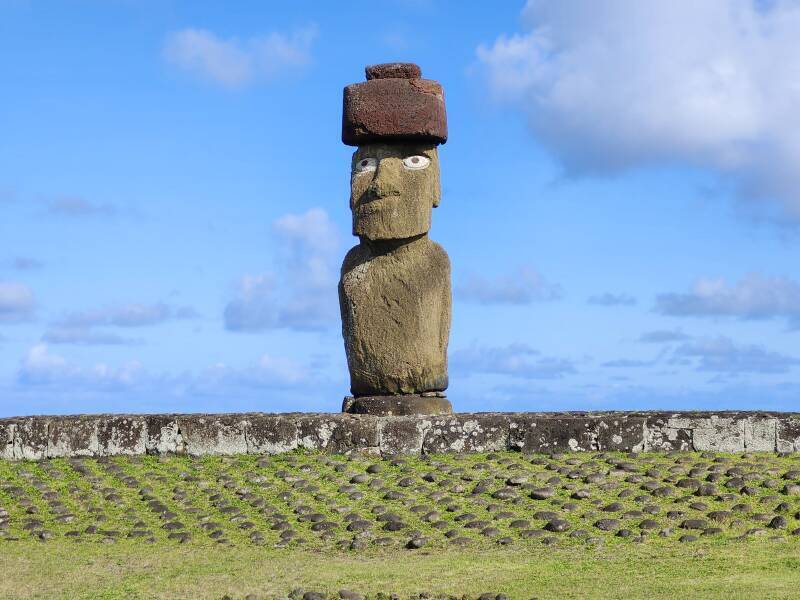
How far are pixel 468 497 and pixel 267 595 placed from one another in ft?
10.7

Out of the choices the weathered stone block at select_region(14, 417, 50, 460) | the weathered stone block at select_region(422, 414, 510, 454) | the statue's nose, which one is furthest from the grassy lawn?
the statue's nose

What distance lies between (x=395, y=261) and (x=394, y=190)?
917 millimetres

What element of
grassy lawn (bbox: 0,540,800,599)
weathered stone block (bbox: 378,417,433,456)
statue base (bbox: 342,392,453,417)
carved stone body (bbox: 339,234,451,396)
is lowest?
grassy lawn (bbox: 0,540,800,599)

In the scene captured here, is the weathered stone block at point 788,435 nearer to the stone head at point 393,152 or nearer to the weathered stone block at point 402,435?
the weathered stone block at point 402,435

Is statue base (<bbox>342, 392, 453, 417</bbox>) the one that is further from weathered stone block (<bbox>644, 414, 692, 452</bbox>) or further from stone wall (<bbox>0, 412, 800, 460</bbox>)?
weathered stone block (<bbox>644, 414, 692, 452</bbox>)

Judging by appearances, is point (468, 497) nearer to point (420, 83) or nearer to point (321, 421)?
point (321, 421)

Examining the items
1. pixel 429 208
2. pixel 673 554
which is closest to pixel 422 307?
pixel 429 208

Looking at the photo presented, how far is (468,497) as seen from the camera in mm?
11070

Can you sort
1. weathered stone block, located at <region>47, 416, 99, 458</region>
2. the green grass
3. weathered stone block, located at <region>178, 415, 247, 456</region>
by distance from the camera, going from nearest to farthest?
the green grass, weathered stone block, located at <region>178, 415, 247, 456</region>, weathered stone block, located at <region>47, 416, 99, 458</region>

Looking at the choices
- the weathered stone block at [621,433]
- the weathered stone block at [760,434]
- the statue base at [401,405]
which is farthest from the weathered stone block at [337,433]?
the weathered stone block at [760,434]

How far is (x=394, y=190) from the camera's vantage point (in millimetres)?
13984

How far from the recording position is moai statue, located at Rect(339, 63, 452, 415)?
14008mm

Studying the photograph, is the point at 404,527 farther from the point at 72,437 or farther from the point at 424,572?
the point at 72,437

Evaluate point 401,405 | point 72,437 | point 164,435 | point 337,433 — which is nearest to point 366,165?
point 401,405
